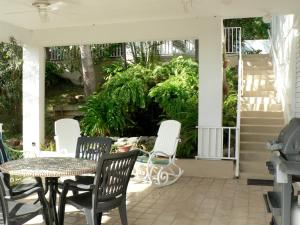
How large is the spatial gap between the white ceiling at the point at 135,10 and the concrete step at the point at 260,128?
261 centimetres

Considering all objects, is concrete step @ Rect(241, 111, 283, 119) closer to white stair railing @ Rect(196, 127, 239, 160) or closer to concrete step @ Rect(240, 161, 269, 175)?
concrete step @ Rect(240, 161, 269, 175)

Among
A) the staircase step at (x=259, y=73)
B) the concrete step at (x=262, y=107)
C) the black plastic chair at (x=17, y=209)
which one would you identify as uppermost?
the staircase step at (x=259, y=73)

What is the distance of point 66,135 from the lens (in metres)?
7.22

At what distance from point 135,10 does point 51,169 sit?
3960mm

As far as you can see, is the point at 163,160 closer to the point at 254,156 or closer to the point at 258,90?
the point at 254,156

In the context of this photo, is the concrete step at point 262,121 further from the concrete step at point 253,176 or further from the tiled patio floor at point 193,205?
the tiled patio floor at point 193,205

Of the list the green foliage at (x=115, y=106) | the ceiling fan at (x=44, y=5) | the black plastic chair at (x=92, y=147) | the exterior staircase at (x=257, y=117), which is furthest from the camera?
the green foliage at (x=115, y=106)

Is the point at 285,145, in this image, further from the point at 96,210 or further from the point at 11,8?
the point at 11,8

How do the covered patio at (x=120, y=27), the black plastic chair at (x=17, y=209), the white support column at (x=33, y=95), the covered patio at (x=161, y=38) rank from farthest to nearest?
1. the white support column at (x=33, y=95)
2. the covered patio at (x=120, y=27)
3. the covered patio at (x=161, y=38)
4. the black plastic chair at (x=17, y=209)

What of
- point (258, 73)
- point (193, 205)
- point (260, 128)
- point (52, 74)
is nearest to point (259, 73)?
point (258, 73)

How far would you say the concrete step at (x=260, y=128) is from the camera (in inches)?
327

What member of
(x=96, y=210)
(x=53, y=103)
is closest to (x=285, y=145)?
(x=96, y=210)

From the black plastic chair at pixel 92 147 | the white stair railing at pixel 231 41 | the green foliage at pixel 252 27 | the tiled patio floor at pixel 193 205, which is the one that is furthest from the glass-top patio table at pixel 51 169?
the green foliage at pixel 252 27

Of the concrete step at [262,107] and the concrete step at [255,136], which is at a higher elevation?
the concrete step at [262,107]
